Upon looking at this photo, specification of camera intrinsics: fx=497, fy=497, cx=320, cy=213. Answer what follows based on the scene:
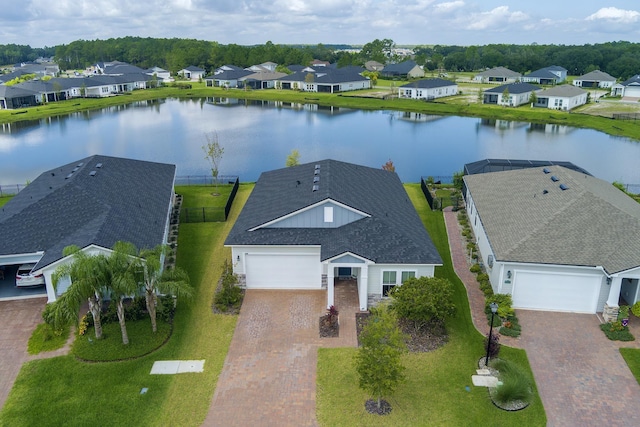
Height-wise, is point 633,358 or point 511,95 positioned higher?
point 511,95

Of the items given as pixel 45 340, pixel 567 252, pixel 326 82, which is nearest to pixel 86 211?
pixel 45 340

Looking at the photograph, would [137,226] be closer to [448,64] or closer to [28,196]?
[28,196]

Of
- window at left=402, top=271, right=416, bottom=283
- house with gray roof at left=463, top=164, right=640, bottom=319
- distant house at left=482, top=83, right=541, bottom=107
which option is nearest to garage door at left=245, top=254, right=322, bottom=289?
window at left=402, top=271, right=416, bottom=283

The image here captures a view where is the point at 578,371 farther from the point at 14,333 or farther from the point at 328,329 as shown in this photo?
the point at 14,333

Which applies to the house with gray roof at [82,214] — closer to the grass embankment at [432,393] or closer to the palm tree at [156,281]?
the palm tree at [156,281]

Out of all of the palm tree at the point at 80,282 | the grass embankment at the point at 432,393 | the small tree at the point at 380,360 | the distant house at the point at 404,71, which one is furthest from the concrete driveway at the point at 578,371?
the distant house at the point at 404,71

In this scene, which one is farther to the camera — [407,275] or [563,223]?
[563,223]

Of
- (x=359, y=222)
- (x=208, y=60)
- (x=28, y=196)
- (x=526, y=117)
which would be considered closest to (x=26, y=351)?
(x=28, y=196)

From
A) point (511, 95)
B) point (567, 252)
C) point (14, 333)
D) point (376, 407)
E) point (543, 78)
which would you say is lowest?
point (376, 407)
